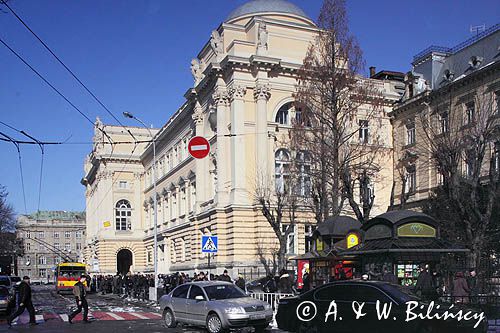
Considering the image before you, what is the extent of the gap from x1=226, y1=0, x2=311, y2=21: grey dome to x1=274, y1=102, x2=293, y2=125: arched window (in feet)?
28.7

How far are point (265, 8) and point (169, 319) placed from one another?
36241 mm

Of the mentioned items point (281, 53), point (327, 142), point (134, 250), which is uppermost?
point (281, 53)

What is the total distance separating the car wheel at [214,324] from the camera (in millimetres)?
16859

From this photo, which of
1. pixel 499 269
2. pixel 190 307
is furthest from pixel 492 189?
pixel 190 307

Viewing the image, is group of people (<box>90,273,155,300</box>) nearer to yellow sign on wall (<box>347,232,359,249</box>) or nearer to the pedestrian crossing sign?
the pedestrian crossing sign

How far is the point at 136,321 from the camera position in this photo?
22047 millimetres

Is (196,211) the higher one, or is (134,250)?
(196,211)

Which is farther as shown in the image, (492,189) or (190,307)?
(492,189)

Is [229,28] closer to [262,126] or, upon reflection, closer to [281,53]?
[281,53]

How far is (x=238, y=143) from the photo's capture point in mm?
43938

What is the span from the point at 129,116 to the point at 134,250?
4280cm

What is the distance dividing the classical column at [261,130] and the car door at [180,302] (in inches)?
976

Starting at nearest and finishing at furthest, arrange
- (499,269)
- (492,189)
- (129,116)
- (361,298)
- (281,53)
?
(361,298)
(499,269)
(492,189)
(129,116)
(281,53)

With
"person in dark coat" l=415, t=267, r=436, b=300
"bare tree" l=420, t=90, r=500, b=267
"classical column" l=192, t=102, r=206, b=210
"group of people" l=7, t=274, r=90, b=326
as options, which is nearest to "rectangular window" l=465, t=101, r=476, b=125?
"bare tree" l=420, t=90, r=500, b=267
